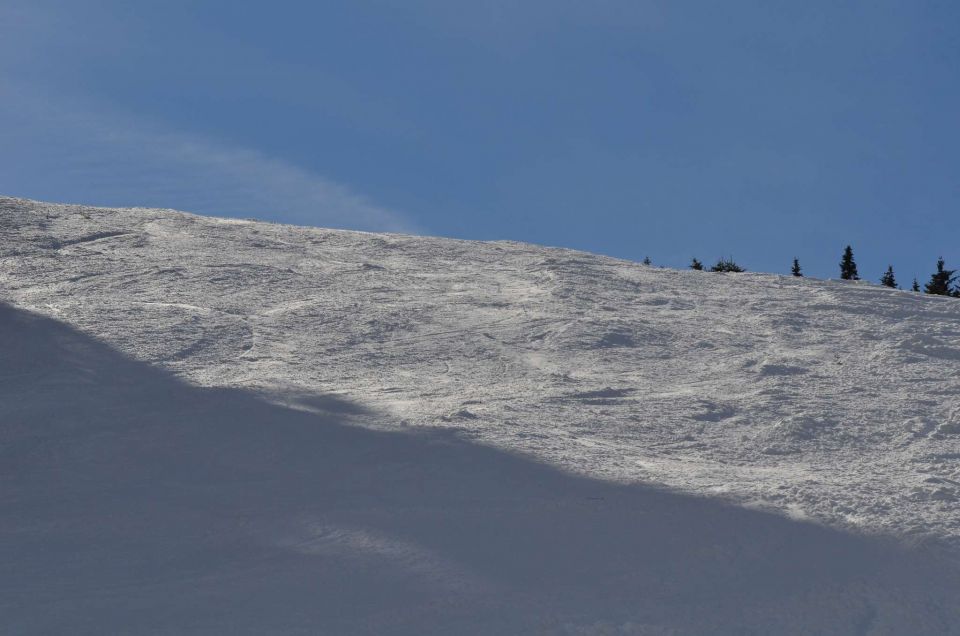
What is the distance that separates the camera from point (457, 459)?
3529 mm

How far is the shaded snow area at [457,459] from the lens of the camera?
2.77 metres

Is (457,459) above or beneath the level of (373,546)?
above

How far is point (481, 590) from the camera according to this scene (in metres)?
2.78

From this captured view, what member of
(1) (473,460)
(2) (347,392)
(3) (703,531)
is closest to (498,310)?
(2) (347,392)

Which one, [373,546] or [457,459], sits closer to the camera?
[373,546]

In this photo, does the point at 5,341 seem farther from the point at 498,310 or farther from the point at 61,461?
the point at 498,310

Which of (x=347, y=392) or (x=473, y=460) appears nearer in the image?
(x=473, y=460)

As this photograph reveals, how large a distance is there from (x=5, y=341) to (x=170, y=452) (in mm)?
1642

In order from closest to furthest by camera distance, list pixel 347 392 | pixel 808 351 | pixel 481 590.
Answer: pixel 481 590 < pixel 347 392 < pixel 808 351

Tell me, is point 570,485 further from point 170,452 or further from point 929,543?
point 170,452

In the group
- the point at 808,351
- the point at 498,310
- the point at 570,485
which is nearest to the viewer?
the point at 570,485

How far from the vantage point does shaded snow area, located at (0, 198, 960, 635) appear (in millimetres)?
2770

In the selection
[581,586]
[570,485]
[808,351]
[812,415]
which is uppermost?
[808,351]

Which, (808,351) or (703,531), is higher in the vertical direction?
(808,351)
